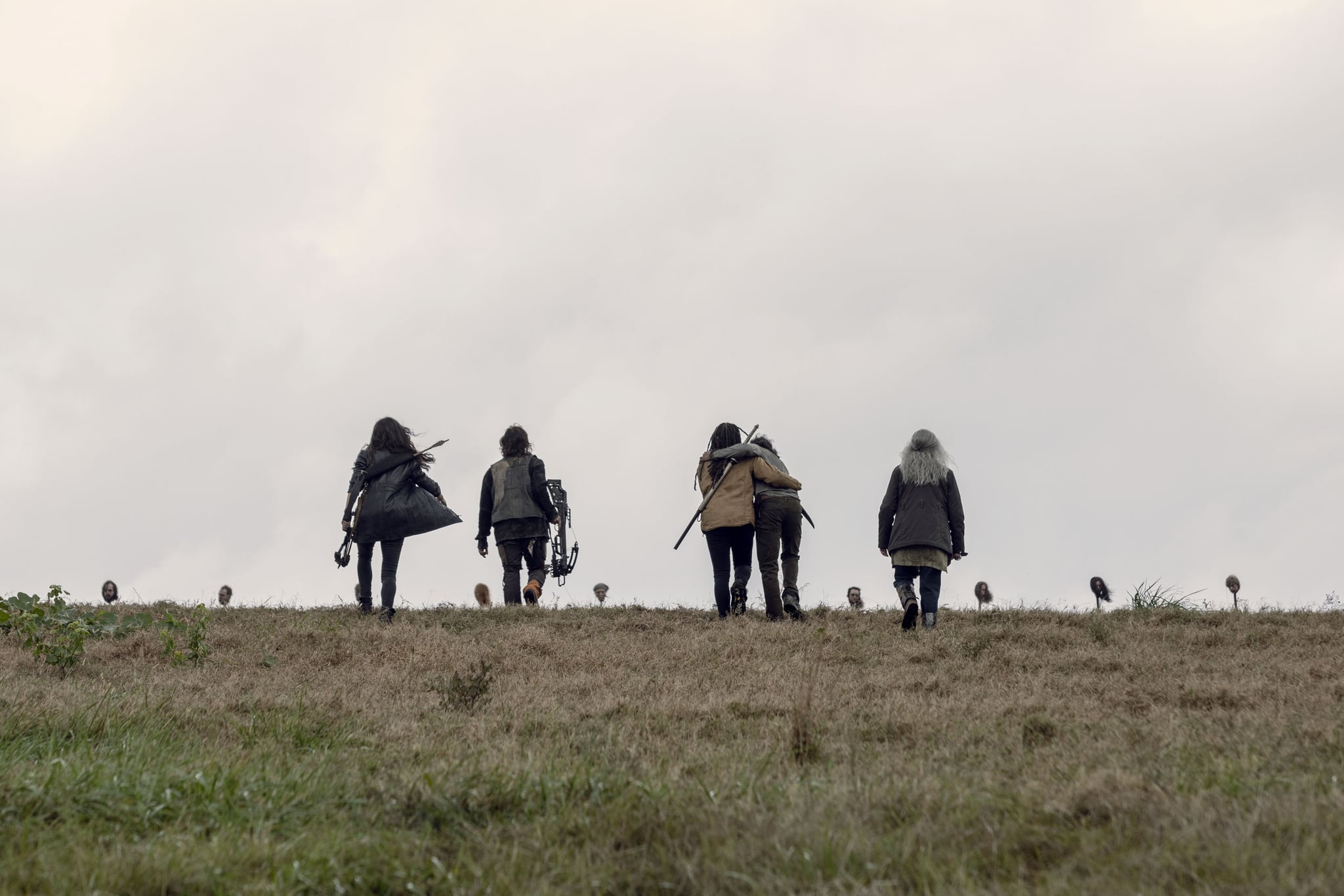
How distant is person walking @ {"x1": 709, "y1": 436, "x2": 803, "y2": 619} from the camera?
1238cm

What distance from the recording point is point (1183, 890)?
2.96m

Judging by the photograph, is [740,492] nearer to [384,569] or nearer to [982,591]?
[384,569]

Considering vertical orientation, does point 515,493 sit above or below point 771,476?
above

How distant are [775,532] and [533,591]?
352 centimetres

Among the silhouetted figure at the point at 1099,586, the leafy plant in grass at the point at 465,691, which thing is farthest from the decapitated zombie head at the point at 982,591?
the leafy plant in grass at the point at 465,691

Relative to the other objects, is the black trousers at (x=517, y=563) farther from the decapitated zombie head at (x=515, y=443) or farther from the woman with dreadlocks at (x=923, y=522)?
the woman with dreadlocks at (x=923, y=522)

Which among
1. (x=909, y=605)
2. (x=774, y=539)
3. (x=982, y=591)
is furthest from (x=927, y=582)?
(x=982, y=591)

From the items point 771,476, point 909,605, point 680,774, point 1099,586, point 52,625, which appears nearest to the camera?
point 680,774

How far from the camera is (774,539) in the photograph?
40.8 feet

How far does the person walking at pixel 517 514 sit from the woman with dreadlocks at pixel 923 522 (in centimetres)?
442

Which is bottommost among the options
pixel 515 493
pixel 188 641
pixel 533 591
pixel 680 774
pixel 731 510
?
pixel 680 774

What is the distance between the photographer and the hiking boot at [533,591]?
45.8 feet

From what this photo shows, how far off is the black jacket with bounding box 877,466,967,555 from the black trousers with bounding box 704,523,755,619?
65.7 inches

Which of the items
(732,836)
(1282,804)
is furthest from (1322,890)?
(732,836)
